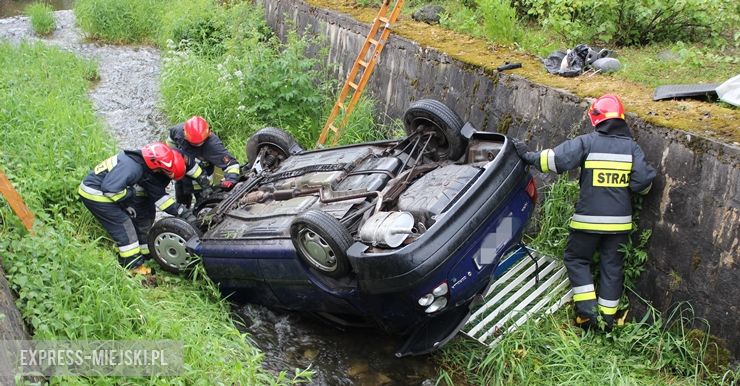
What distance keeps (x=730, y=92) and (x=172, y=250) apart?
15.0 ft

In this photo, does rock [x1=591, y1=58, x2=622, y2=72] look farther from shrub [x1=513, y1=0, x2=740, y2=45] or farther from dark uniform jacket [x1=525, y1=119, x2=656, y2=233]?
dark uniform jacket [x1=525, y1=119, x2=656, y2=233]

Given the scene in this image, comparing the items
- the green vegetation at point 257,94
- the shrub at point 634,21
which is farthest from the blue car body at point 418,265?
the green vegetation at point 257,94

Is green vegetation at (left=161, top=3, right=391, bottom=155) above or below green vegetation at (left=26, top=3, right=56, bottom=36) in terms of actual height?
below

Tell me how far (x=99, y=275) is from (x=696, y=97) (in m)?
4.62

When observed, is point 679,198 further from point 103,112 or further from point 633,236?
point 103,112

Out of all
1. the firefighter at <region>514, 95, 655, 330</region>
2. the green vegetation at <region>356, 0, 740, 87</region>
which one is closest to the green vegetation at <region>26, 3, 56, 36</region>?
the green vegetation at <region>356, 0, 740, 87</region>

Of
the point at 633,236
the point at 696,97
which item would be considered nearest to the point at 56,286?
the point at 633,236

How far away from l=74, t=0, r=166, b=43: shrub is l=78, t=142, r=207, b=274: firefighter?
9.00 metres

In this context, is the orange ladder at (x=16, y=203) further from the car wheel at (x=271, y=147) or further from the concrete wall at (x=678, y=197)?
Answer: the concrete wall at (x=678, y=197)

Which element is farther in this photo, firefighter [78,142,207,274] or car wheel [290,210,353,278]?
firefighter [78,142,207,274]

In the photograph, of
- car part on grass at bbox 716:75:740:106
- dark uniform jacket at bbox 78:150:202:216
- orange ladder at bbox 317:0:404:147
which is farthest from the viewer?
Result: orange ladder at bbox 317:0:404:147

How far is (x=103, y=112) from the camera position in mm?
9680

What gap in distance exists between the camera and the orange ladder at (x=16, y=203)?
4648 mm

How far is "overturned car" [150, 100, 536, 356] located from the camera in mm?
3918
